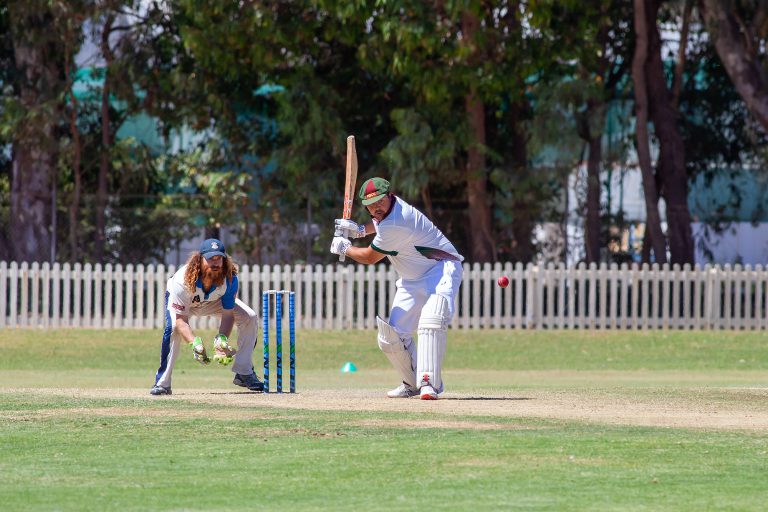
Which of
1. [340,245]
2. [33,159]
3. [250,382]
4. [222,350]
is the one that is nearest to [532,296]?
[33,159]

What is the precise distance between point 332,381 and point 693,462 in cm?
854

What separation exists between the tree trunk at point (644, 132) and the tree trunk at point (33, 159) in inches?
403

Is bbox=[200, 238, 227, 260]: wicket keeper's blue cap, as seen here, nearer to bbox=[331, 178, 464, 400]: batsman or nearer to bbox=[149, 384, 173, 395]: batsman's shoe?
bbox=[331, 178, 464, 400]: batsman

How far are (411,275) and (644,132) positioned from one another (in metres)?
14.3

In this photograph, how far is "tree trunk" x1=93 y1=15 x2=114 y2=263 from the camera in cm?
2589

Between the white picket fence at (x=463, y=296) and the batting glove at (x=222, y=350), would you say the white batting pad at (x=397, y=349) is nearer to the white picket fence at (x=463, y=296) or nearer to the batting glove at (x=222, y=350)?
the batting glove at (x=222, y=350)

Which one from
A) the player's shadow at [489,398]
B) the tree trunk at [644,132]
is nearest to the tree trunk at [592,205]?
the tree trunk at [644,132]

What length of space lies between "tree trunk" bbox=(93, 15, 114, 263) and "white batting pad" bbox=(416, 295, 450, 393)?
572 inches

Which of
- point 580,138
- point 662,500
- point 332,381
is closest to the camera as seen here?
point 662,500

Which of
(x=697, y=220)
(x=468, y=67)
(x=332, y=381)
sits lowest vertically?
(x=332, y=381)

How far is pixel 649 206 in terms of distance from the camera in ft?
86.9

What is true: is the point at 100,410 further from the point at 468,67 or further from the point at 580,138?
the point at 580,138

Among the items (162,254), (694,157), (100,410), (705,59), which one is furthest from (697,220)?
(100,410)

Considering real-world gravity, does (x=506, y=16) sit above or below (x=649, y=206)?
above
